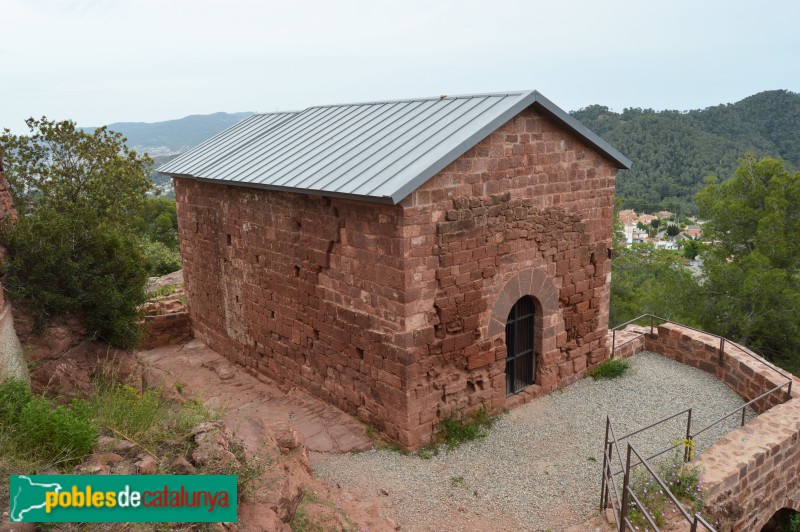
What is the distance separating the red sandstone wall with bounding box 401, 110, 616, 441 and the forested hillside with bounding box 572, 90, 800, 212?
40.9m

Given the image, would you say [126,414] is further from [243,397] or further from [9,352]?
[243,397]

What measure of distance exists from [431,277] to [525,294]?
2.08 meters

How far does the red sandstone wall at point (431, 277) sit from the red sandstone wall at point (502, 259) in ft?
0.07

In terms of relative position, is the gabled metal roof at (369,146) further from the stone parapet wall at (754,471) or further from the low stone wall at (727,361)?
the stone parapet wall at (754,471)

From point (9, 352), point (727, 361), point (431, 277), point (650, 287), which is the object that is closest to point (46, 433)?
point (9, 352)

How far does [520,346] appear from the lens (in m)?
9.90

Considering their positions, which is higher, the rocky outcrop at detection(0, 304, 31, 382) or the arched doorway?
the rocky outcrop at detection(0, 304, 31, 382)

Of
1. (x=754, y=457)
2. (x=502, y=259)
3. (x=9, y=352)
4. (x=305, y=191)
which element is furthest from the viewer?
(x=502, y=259)

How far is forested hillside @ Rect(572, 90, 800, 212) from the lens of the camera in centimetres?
4788

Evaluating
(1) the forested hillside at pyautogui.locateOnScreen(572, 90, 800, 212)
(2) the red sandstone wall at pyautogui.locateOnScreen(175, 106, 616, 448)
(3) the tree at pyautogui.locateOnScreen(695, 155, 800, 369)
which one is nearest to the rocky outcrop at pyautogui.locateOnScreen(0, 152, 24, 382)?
(2) the red sandstone wall at pyautogui.locateOnScreen(175, 106, 616, 448)

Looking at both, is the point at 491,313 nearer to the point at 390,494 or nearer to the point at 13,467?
the point at 390,494

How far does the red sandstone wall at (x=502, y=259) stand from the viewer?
26.4 feet

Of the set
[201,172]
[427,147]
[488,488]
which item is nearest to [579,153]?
[427,147]

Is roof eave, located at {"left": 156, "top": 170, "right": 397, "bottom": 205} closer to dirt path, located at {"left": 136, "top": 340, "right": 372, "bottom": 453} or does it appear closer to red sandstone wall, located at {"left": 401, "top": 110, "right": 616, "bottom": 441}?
red sandstone wall, located at {"left": 401, "top": 110, "right": 616, "bottom": 441}
